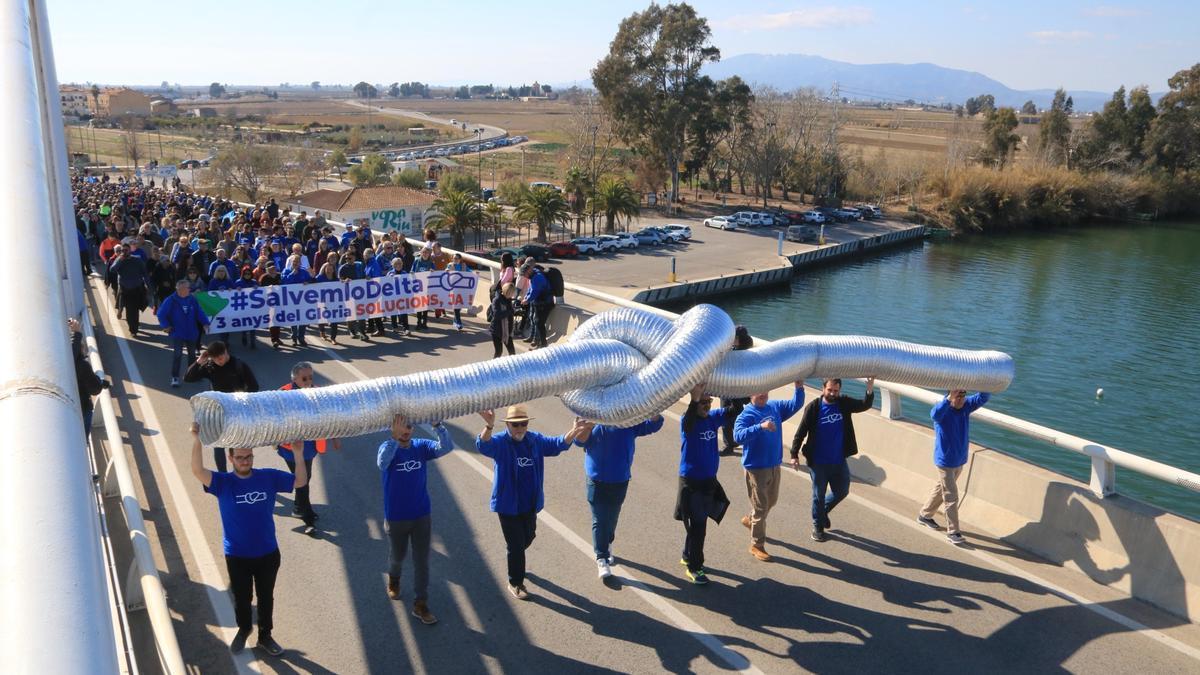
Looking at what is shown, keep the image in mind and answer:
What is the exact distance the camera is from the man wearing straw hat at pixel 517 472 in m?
6.67

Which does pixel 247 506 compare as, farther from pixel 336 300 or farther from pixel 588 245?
pixel 588 245

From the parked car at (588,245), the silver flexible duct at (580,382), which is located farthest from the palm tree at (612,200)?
the silver flexible duct at (580,382)

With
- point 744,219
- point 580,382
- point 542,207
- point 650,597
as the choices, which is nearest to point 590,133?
point 744,219

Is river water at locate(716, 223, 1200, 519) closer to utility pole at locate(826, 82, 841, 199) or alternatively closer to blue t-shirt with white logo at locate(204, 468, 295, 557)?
blue t-shirt with white logo at locate(204, 468, 295, 557)

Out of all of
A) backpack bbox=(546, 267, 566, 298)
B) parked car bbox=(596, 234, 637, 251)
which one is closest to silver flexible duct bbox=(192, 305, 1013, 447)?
backpack bbox=(546, 267, 566, 298)

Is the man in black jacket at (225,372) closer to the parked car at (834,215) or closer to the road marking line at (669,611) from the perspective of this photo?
the road marking line at (669,611)

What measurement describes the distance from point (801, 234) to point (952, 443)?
60372 millimetres

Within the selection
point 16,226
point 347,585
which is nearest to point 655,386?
point 347,585

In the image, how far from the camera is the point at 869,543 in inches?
318

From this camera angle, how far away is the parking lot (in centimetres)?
4938

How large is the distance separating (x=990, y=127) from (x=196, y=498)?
3974 inches

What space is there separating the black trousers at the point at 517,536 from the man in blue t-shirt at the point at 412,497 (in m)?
0.61

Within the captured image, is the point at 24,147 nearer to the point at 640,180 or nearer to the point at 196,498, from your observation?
the point at 196,498

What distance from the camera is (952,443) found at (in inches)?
313
